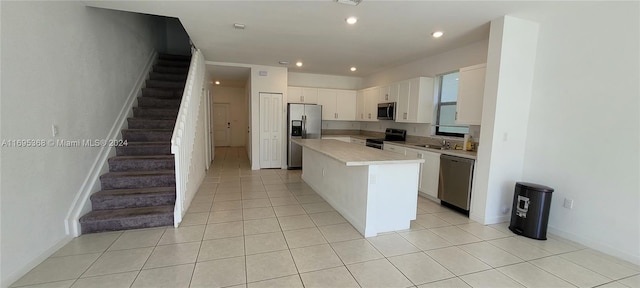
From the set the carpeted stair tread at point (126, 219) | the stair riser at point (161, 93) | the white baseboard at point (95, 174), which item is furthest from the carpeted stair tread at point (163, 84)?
the carpeted stair tread at point (126, 219)

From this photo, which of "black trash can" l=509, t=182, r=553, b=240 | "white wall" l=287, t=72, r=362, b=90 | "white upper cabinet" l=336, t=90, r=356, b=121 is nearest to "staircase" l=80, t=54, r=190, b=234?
"white wall" l=287, t=72, r=362, b=90

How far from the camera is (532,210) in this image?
289 centimetres

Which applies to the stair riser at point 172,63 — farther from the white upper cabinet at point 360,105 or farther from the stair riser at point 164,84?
the white upper cabinet at point 360,105

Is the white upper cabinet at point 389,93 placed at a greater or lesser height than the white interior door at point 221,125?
greater

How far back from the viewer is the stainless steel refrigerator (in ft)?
20.8

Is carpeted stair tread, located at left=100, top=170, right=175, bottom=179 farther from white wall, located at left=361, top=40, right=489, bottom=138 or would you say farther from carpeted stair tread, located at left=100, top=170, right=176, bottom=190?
white wall, located at left=361, top=40, right=489, bottom=138

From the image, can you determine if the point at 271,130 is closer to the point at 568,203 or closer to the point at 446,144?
the point at 446,144

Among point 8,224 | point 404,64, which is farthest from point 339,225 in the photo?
point 404,64

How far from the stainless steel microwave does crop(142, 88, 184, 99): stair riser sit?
4.21 meters

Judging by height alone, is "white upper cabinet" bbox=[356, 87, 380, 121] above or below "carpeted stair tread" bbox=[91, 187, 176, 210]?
above

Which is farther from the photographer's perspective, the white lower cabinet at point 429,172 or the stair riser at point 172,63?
the stair riser at point 172,63

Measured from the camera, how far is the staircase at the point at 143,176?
2.96 metres

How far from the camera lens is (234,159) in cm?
774

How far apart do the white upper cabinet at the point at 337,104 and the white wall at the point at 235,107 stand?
4334 millimetres
